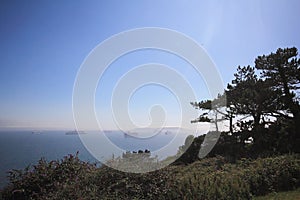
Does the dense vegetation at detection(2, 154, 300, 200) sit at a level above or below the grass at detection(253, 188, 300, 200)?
above

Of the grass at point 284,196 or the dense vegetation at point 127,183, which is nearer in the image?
the dense vegetation at point 127,183

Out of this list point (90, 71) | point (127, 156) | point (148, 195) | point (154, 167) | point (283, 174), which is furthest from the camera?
point (90, 71)

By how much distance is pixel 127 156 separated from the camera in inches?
250

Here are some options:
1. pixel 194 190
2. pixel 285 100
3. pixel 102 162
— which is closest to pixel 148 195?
pixel 194 190

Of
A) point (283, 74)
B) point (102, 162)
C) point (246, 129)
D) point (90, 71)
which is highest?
point (283, 74)

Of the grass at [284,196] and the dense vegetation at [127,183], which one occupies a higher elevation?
the dense vegetation at [127,183]

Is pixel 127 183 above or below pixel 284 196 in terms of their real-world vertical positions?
above

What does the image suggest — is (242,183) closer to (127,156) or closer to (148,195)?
(148,195)

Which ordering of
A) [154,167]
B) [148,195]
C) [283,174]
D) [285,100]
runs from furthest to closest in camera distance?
[285,100] → [283,174] → [154,167] → [148,195]

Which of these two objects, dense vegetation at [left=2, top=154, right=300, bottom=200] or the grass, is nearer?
dense vegetation at [left=2, top=154, right=300, bottom=200]

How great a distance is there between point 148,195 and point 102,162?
1.98 meters

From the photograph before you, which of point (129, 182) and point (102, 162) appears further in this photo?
point (102, 162)

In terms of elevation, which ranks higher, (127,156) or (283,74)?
(283,74)

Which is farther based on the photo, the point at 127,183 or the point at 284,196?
the point at 284,196
